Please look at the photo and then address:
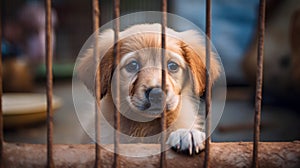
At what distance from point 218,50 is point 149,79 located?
537 cm

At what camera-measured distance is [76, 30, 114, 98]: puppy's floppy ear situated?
5.86ft

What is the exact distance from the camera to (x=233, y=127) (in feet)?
13.8

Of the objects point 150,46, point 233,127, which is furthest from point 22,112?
point 150,46

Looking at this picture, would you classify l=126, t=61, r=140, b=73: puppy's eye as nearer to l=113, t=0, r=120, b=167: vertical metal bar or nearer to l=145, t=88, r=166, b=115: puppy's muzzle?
l=145, t=88, r=166, b=115: puppy's muzzle

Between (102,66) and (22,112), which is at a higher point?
(102,66)

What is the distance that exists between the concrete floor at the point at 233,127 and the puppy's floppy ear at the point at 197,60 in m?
1.47

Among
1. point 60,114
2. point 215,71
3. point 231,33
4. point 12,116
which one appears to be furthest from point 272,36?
point 215,71

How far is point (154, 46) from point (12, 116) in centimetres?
274

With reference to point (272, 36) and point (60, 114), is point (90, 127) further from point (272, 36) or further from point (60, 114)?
point (272, 36)

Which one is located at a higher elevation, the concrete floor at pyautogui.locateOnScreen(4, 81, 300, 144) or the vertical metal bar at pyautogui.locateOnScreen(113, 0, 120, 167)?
the vertical metal bar at pyautogui.locateOnScreen(113, 0, 120, 167)

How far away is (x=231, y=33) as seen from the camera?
702cm

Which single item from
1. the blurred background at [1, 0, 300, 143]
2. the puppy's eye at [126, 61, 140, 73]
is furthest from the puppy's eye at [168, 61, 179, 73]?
the blurred background at [1, 0, 300, 143]

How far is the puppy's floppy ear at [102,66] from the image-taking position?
179cm

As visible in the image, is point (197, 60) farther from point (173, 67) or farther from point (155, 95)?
point (155, 95)
